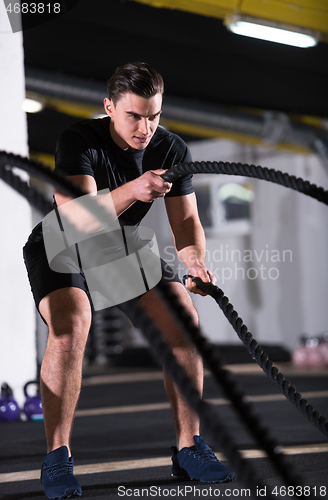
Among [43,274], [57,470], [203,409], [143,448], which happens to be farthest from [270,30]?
[203,409]

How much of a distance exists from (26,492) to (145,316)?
787 millimetres

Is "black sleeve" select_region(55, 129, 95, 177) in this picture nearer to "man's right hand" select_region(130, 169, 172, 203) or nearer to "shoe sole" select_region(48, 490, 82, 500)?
"man's right hand" select_region(130, 169, 172, 203)

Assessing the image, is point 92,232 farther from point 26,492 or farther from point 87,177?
point 26,492

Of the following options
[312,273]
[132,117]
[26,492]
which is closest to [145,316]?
[132,117]

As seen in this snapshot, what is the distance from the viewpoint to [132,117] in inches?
60.7

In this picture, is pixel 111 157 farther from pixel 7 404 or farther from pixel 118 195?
pixel 7 404

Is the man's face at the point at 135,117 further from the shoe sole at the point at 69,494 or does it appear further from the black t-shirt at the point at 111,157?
the shoe sole at the point at 69,494

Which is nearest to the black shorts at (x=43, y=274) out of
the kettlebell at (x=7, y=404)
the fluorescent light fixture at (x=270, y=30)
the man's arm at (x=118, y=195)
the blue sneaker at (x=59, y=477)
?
the man's arm at (x=118, y=195)

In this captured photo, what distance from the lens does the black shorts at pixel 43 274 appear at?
1519mm

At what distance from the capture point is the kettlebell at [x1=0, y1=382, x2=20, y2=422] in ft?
9.75

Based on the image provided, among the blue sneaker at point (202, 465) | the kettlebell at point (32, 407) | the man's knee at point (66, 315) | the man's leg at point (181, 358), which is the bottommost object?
the kettlebell at point (32, 407)

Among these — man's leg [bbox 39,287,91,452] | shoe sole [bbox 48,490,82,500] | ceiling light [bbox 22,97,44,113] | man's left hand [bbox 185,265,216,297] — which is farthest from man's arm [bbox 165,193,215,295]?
ceiling light [bbox 22,97,44,113]

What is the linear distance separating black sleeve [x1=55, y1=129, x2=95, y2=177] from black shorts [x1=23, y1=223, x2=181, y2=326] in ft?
0.66

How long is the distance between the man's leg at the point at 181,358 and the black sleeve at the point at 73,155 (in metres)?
0.40
